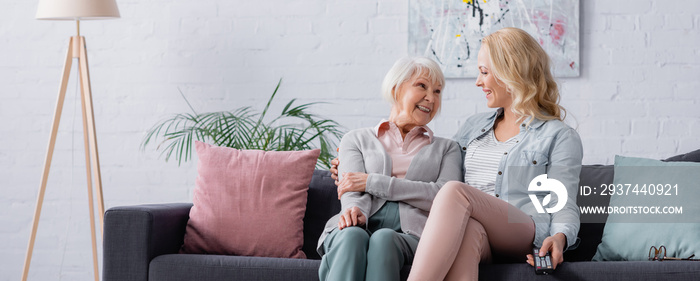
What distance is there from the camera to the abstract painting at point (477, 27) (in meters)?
3.26

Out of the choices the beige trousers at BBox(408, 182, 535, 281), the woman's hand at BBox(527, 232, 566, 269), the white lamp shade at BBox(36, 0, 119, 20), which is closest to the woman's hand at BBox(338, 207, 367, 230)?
the beige trousers at BBox(408, 182, 535, 281)

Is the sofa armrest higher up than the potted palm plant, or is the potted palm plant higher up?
the potted palm plant

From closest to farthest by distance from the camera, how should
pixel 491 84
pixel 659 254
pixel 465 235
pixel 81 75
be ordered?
1. pixel 465 235
2. pixel 659 254
3. pixel 491 84
4. pixel 81 75

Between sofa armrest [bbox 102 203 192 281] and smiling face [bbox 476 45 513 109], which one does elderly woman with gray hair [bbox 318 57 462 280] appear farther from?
sofa armrest [bbox 102 203 192 281]

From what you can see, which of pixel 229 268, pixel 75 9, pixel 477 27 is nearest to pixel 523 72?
pixel 477 27

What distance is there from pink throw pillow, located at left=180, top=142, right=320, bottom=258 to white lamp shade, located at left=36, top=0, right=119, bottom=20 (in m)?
0.97

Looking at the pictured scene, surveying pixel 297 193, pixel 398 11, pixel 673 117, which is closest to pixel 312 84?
pixel 398 11

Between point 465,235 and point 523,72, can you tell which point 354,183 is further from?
point 523,72

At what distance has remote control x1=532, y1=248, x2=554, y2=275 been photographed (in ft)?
6.86

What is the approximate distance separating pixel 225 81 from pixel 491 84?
1.50 metres

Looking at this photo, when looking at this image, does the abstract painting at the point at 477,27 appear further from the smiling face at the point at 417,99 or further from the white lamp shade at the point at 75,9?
the white lamp shade at the point at 75,9

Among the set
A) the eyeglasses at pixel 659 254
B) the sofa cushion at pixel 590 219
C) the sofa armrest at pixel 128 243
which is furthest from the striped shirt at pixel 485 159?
the sofa armrest at pixel 128 243

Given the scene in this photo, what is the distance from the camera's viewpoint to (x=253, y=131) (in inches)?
133

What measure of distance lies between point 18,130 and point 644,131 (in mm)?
2975
